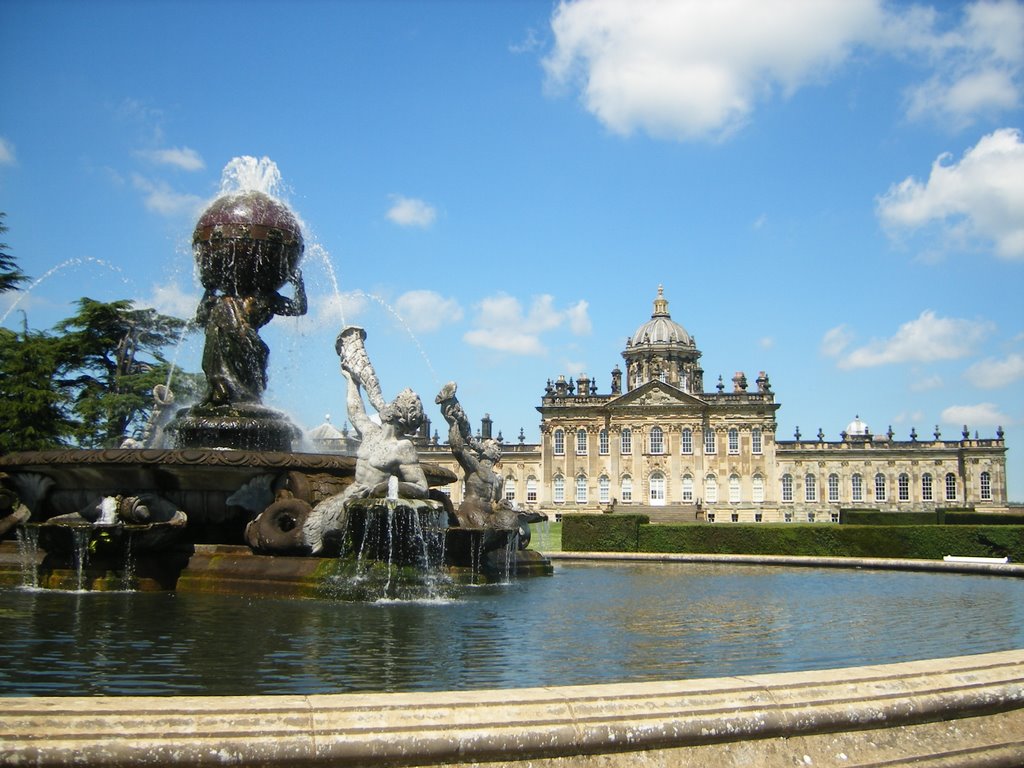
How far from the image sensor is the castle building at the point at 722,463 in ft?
247

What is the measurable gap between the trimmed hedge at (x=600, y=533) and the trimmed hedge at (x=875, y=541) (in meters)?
3.05

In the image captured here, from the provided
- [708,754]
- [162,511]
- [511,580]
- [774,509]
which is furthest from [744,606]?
[774,509]

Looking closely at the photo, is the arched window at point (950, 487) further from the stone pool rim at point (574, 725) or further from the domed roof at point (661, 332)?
the stone pool rim at point (574, 725)

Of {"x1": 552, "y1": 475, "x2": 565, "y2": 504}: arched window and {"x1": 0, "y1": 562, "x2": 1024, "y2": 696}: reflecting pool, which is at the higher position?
{"x1": 552, "y1": 475, "x2": 565, "y2": 504}: arched window

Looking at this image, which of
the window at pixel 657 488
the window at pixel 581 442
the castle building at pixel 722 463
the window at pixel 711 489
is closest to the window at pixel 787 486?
the castle building at pixel 722 463

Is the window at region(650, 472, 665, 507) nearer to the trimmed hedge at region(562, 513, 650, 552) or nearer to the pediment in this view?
the pediment

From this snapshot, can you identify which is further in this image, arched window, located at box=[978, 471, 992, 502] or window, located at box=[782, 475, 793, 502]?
window, located at box=[782, 475, 793, 502]

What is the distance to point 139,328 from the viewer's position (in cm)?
3812

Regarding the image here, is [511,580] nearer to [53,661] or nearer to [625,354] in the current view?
[53,661]

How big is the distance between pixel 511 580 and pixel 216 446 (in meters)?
4.52

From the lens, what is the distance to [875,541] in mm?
24984

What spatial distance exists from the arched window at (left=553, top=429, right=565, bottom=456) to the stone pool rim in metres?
74.8

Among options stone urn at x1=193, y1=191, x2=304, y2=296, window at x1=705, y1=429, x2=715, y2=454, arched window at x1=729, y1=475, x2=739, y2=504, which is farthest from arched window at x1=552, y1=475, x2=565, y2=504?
stone urn at x1=193, y1=191, x2=304, y2=296

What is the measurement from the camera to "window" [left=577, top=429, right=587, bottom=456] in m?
79.2
